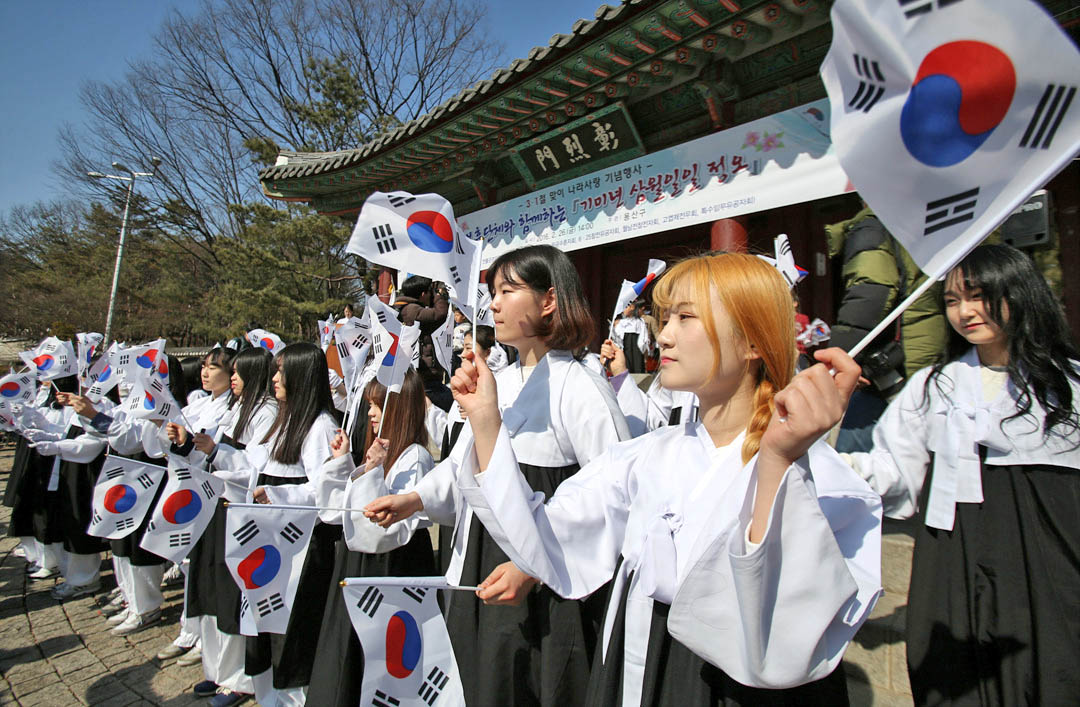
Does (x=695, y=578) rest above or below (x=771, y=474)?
below

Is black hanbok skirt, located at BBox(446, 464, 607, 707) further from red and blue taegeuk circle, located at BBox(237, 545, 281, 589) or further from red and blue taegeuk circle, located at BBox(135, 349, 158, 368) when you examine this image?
red and blue taegeuk circle, located at BBox(135, 349, 158, 368)

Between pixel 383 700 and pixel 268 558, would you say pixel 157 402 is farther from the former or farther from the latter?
pixel 383 700

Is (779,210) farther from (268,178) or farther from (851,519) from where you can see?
(268,178)

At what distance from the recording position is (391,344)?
2.59 metres

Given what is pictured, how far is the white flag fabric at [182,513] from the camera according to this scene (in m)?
2.69

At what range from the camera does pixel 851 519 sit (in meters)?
1.08

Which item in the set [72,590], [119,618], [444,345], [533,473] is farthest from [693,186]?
[72,590]

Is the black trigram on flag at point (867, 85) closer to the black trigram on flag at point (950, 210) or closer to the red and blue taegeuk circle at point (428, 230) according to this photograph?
the black trigram on flag at point (950, 210)

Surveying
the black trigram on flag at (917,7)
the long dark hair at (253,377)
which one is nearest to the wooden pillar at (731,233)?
the long dark hair at (253,377)

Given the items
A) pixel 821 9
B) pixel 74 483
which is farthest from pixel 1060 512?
pixel 74 483

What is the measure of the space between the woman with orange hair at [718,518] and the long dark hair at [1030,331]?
37.5 inches

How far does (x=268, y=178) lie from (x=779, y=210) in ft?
23.4

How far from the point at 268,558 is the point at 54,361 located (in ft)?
12.7

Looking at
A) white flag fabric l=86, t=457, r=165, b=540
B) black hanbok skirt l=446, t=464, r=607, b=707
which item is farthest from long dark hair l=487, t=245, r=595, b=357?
white flag fabric l=86, t=457, r=165, b=540
